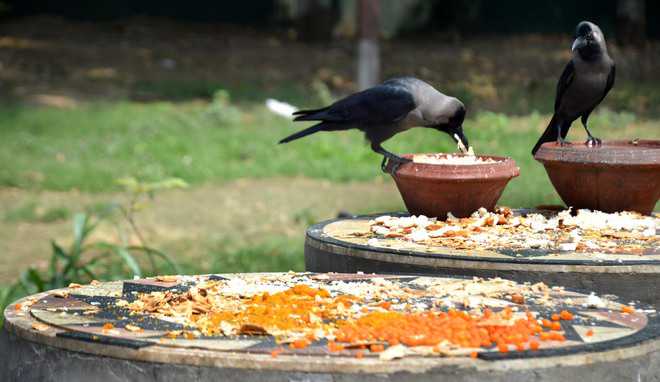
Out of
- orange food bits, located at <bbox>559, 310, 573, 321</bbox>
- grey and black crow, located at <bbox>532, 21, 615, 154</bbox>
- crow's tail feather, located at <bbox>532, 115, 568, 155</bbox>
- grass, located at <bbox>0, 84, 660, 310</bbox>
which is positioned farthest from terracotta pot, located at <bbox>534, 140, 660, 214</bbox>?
grass, located at <bbox>0, 84, 660, 310</bbox>

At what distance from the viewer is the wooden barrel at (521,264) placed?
369 cm

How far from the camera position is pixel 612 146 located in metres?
5.25

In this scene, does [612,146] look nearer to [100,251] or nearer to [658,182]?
[658,182]

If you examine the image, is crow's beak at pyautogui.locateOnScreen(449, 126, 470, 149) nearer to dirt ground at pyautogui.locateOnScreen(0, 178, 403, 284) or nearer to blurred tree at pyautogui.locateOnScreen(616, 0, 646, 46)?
dirt ground at pyautogui.locateOnScreen(0, 178, 403, 284)

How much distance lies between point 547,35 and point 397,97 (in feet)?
52.9

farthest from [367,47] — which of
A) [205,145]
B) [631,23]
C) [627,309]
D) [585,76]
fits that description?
[627,309]

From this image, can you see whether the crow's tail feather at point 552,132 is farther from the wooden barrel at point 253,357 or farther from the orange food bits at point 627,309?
the wooden barrel at point 253,357

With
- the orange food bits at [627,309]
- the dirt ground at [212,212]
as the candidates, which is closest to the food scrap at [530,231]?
the orange food bits at [627,309]

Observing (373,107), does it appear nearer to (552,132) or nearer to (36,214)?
(552,132)

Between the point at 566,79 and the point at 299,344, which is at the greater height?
the point at 566,79

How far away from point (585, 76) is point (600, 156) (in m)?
0.69

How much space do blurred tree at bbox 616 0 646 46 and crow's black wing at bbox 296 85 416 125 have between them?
14.5m

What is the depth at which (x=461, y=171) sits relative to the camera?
463 cm

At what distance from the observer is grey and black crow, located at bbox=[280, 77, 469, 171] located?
5055 mm
